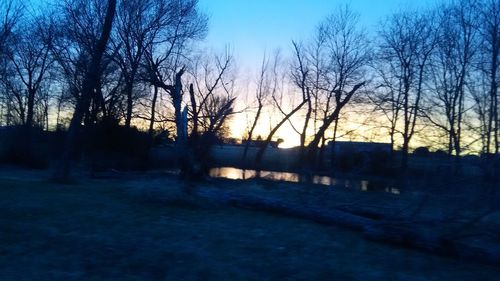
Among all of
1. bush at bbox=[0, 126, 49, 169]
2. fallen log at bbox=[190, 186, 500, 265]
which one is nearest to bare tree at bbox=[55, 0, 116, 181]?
fallen log at bbox=[190, 186, 500, 265]

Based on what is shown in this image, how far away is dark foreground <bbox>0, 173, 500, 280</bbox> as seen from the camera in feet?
22.6

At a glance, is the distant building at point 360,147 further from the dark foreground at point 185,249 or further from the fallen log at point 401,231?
the dark foreground at point 185,249

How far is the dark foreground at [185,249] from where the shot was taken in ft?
22.6

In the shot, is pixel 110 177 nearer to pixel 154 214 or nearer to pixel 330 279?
pixel 154 214

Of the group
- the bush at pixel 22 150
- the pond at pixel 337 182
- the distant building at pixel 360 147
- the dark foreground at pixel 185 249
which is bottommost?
the dark foreground at pixel 185 249

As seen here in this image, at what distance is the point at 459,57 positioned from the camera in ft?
89.2

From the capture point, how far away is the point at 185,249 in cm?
789

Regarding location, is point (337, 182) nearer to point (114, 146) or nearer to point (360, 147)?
point (114, 146)

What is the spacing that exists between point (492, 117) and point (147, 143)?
26381 mm

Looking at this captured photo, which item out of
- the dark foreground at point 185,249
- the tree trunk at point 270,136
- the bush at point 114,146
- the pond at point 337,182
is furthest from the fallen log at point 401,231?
the tree trunk at point 270,136

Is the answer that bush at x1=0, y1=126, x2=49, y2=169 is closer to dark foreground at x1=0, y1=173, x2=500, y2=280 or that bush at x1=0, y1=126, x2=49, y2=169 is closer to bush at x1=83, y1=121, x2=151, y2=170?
bush at x1=83, y1=121, x2=151, y2=170

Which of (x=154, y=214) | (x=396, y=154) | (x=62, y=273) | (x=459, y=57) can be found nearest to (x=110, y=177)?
(x=154, y=214)

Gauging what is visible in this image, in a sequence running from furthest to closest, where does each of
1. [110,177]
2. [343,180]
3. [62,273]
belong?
1. [110,177]
2. [343,180]
3. [62,273]

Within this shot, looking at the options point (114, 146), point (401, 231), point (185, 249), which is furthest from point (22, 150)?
point (401, 231)
